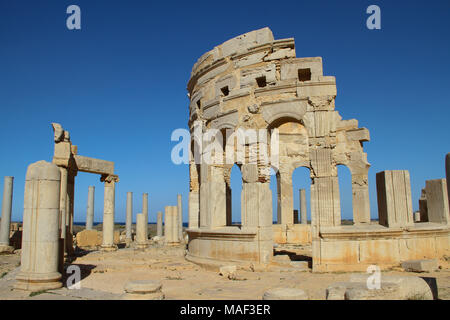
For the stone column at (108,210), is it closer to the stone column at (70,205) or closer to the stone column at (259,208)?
the stone column at (70,205)

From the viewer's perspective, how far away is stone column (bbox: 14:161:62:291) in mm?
8383

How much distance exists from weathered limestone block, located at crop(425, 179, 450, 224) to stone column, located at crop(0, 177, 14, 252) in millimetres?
19482

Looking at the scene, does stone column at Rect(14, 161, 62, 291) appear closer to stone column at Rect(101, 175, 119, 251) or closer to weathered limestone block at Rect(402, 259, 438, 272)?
weathered limestone block at Rect(402, 259, 438, 272)

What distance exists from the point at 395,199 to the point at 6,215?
18.8m

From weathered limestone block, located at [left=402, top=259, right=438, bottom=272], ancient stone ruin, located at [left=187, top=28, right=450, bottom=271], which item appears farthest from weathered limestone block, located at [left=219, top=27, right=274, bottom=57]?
weathered limestone block, located at [left=402, top=259, right=438, bottom=272]

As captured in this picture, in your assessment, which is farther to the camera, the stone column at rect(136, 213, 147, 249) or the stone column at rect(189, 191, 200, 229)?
the stone column at rect(136, 213, 147, 249)

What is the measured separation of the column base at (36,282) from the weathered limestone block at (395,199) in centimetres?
933

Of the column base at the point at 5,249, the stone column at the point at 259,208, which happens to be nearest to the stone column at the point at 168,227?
the column base at the point at 5,249

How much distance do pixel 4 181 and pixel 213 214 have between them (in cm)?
1359

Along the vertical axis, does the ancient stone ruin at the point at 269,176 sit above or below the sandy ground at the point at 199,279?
above

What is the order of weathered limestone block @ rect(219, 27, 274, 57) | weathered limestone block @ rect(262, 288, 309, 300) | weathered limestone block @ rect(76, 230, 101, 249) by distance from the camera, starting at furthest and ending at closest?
weathered limestone block @ rect(76, 230, 101, 249)
weathered limestone block @ rect(219, 27, 274, 57)
weathered limestone block @ rect(262, 288, 309, 300)

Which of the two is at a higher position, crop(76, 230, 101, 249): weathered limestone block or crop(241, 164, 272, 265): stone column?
crop(241, 164, 272, 265): stone column

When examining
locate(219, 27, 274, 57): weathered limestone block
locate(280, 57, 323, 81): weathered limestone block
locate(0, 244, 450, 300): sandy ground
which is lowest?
locate(0, 244, 450, 300): sandy ground

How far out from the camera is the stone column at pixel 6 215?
1961 centimetres
